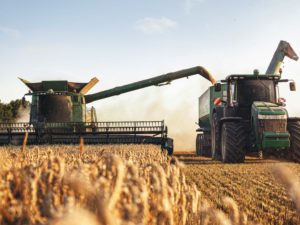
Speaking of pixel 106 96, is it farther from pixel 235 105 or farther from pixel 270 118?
pixel 270 118

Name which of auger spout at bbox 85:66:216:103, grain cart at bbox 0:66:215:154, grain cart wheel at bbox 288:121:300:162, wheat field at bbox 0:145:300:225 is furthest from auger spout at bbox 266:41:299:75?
wheat field at bbox 0:145:300:225

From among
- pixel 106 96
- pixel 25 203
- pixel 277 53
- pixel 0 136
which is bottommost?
pixel 25 203

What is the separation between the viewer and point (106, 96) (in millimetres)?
21828

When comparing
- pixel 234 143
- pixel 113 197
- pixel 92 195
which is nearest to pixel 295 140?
pixel 234 143

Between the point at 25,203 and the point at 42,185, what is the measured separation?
0.70 feet

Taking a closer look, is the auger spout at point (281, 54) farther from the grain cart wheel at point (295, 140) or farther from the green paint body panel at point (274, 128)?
the green paint body panel at point (274, 128)

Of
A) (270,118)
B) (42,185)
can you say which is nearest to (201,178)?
(270,118)

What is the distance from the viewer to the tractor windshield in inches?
555

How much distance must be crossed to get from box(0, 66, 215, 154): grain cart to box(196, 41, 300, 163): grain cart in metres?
3.10

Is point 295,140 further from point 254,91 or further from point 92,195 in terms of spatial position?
point 92,195

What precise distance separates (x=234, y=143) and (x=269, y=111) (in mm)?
1256

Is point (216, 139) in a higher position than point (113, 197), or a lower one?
higher

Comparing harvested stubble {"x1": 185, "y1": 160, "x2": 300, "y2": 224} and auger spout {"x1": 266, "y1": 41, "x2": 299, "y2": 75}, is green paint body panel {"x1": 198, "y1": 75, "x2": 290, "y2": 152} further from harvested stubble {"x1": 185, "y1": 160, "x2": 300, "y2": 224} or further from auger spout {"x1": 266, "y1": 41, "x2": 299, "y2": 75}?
auger spout {"x1": 266, "y1": 41, "x2": 299, "y2": 75}

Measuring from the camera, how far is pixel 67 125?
18.0 meters
